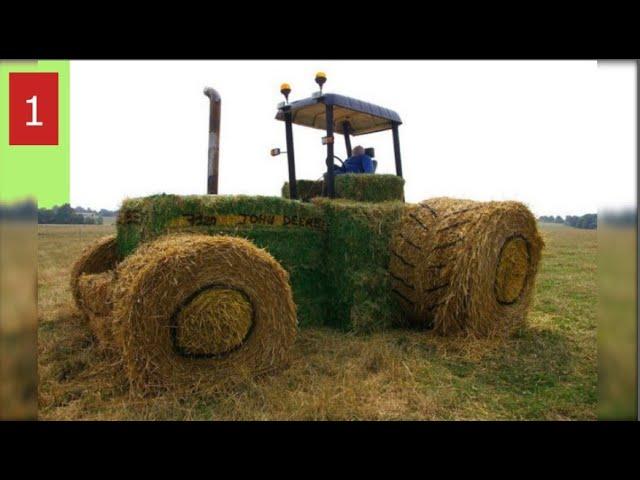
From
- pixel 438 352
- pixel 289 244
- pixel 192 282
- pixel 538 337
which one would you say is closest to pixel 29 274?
pixel 192 282

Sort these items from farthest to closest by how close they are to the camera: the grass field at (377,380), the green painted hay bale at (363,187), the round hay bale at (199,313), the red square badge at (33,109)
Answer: the green painted hay bale at (363,187) → the round hay bale at (199,313) → the grass field at (377,380) → the red square badge at (33,109)

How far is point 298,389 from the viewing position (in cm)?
389

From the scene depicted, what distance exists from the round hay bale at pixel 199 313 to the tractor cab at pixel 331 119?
8.30ft

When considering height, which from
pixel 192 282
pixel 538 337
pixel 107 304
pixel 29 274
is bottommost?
pixel 538 337

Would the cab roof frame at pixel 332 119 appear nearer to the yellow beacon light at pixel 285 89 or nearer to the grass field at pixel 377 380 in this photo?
the yellow beacon light at pixel 285 89

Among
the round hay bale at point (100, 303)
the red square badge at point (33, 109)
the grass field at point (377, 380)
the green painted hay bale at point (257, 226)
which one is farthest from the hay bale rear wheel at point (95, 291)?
the red square badge at point (33, 109)

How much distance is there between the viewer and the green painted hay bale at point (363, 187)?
630 cm

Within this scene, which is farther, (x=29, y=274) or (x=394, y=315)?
(x=394, y=315)

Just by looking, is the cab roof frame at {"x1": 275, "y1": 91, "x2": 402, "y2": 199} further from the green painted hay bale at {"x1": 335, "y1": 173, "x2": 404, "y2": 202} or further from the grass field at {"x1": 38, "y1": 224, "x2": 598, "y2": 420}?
the grass field at {"x1": 38, "y1": 224, "x2": 598, "y2": 420}

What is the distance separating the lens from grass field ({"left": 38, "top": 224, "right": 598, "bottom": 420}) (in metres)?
3.52

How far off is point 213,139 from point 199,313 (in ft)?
9.14

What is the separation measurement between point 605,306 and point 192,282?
119 inches

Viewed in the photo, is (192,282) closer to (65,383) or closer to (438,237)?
(65,383)

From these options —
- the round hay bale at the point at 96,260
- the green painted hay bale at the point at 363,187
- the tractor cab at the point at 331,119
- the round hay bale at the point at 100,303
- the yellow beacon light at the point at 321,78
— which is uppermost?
the yellow beacon light at the point at 321,78
